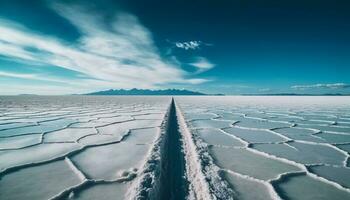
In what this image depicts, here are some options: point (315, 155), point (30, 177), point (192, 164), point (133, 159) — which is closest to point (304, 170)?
point (315, 155)

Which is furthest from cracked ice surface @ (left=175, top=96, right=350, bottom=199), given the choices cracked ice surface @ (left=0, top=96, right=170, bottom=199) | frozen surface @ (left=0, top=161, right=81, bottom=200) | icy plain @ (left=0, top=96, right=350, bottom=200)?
frozen surface @ (left=0, top=161, right=81, bottom=200)

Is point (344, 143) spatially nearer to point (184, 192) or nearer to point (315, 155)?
point (315, 155)

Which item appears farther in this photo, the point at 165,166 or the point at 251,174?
the point at 165,166

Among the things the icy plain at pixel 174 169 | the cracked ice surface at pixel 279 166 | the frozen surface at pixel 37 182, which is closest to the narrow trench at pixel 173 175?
the icy plain at pixel 174 169

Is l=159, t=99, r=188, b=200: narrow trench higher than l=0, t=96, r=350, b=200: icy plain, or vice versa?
l=0, t=96, r=350, b=200: icy plain

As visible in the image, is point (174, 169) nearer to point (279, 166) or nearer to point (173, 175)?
point (173, 175)

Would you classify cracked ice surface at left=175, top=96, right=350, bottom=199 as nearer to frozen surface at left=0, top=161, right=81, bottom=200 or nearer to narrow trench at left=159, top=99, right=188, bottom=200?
narrow trench at left=159, top=99, right=188, bottom=200

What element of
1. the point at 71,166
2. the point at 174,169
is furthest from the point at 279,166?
the point at 71,166

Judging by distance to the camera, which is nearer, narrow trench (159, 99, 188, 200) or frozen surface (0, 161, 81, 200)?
frozen surface (0, 161, 81, 200)

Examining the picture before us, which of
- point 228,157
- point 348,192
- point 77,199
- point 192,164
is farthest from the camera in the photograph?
point 228,157

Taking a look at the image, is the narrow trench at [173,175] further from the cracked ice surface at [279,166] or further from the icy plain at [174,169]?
the cracked ice surface at [279,166]

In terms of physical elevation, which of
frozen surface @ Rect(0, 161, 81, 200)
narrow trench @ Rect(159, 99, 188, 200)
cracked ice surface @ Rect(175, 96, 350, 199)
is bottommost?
narrow trench @ Rect(159, 99, 188, 200)
